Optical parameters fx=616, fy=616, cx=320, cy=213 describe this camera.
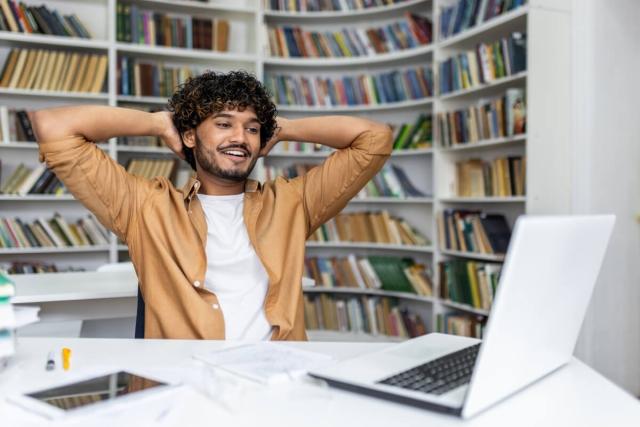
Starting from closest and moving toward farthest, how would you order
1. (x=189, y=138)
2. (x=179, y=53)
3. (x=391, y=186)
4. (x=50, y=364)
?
(x=50, y=364), (x=189, y=138), (x=179, y=53), (x=391, y=186)

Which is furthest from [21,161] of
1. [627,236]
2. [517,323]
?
[517,323]

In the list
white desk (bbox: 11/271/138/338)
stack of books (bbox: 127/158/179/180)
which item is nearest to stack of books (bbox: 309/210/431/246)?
stack of books (bbox: 127/158/179/180)

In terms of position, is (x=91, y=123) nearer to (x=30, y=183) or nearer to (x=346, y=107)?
(x=30, y=183)

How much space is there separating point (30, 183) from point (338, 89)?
216cm

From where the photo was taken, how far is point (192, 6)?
4.20m

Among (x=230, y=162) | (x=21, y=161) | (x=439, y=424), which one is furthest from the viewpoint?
(x=21, y=161)

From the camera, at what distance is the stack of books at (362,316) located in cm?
429

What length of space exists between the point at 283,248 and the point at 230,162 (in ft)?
0.97

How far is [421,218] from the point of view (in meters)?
4.43

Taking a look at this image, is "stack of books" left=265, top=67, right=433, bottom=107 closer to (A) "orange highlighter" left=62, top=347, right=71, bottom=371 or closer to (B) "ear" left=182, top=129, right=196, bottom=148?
(B) "ear" left=182, top=129, right=196, bottom=148

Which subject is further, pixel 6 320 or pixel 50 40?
pixel 50 40

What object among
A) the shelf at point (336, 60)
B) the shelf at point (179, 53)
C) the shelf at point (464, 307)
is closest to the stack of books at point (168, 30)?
the shelf at point (179, 53)

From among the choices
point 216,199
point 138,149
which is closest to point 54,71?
point 138,149

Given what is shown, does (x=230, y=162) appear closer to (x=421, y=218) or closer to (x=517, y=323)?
(x=517, y=323)
